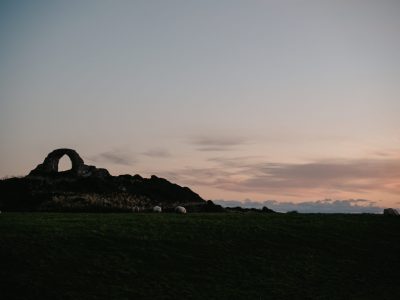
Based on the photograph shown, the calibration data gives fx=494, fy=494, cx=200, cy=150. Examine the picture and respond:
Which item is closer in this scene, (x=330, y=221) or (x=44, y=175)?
(x=330, y=221)

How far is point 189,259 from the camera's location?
26578 millimetres

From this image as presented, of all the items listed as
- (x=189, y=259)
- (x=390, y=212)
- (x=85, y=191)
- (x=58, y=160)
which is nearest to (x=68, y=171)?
(x=58, y=160)

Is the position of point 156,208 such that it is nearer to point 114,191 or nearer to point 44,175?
point 114,191

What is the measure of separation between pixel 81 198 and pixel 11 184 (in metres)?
13.8

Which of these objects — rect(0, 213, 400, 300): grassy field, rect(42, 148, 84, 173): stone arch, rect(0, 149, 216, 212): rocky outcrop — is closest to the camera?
rect(0, 213, 400, 300): grassy field

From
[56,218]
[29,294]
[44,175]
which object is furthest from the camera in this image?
[44,175]

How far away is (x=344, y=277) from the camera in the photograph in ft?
87.9

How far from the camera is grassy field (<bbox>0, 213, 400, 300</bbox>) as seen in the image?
2258 cm

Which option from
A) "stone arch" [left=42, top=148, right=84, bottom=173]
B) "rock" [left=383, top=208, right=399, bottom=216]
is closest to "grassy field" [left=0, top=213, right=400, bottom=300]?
"rock" [left=383, top=208, right=399, bottom=216]

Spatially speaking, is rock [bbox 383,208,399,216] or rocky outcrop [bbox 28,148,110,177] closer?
rock [bbox 383,208,399,216]

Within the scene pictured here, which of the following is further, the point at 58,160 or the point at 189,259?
the point at 58,160

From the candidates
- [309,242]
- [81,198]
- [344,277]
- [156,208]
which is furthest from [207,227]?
[81,198]

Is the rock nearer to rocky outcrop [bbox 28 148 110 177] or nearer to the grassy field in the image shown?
the grassy field

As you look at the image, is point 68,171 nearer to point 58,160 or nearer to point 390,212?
point 58,160
